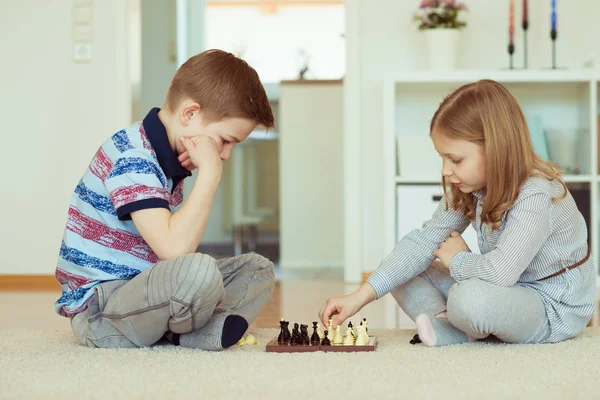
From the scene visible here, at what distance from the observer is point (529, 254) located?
5.39 feet

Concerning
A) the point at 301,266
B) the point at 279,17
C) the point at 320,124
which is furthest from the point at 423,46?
the point at 279,17

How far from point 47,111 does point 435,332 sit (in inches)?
107

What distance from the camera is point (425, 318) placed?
1692 mm

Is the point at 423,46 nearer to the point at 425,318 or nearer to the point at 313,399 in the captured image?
the point at 425,318

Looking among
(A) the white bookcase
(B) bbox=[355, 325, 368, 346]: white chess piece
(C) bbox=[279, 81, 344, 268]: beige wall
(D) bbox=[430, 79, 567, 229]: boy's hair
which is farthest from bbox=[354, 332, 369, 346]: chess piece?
(C) bbox=[279, 81, 344, 268]: beige wall

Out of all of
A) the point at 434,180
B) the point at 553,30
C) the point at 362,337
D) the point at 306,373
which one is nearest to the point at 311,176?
the point at 434,180

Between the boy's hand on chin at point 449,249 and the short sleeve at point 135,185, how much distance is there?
2.00ft

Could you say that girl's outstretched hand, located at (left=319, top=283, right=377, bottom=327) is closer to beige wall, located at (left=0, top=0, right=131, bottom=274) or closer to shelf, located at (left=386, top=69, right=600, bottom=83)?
shelf, located at (left=386, top=69, right=600, bottom=83)

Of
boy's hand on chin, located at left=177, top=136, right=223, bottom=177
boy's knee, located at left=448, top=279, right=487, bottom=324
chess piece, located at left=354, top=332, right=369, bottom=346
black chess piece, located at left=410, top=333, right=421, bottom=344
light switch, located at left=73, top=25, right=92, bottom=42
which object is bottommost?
black chess piece, located at left=410, top=333, right=421, bottom=344

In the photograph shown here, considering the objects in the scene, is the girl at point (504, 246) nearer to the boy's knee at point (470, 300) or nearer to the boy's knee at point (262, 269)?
the boy's knee at point (470, 300)

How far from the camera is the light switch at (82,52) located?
3.88 meters

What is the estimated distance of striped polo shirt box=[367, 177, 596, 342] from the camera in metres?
1.64

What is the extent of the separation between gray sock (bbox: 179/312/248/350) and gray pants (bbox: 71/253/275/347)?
17 mm

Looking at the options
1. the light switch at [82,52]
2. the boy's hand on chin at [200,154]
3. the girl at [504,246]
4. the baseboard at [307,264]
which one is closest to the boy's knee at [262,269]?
the girl at [504,246]
